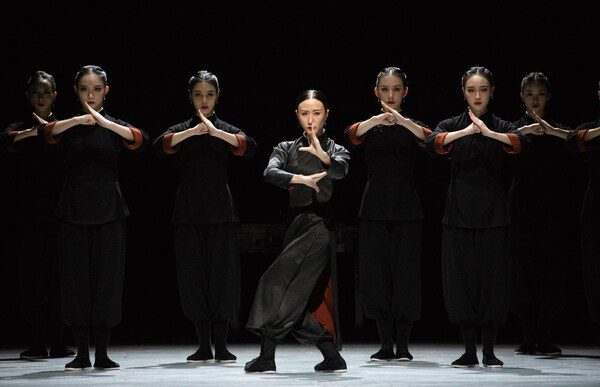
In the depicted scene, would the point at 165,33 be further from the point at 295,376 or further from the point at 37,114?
the point at 295,376

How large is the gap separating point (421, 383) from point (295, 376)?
60 centimetres

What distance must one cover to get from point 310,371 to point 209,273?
834 mm

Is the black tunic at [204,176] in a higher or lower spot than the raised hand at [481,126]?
lower

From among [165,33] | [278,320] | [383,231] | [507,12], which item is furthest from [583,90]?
[278,320]

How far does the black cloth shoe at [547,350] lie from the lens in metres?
4.75

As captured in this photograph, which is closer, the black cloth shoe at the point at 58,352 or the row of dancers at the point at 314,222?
the row of dancers at the point at 314,222

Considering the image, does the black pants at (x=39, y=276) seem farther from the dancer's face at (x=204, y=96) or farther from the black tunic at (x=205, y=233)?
the dancer's face at (x=204, y=96)

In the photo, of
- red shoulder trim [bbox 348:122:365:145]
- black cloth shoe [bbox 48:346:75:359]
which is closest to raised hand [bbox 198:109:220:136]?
red shoulder trim [bbox 348:122:365:145]

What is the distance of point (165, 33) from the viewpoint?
21.2 feet

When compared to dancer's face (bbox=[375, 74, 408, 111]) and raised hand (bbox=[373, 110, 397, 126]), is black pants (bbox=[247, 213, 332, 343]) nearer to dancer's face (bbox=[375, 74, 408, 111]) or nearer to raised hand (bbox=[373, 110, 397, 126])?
raised hand (bbox=[373, 110, 397, 126])

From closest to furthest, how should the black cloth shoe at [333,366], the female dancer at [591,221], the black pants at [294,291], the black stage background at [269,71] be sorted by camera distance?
1. the black pants at [294,291]
2. the black cloth shoe at [333,366]
3. the female dancer at [591,221]
4. the black stage background at [269,71]

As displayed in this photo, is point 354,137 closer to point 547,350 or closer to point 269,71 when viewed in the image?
point 547,350

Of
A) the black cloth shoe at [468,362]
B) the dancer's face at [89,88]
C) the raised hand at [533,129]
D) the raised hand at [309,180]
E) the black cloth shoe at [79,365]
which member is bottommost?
the black cloth shoe at [79,365]

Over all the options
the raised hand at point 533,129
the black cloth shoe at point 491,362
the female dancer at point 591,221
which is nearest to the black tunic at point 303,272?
the black cloth shoe at point 491,362
